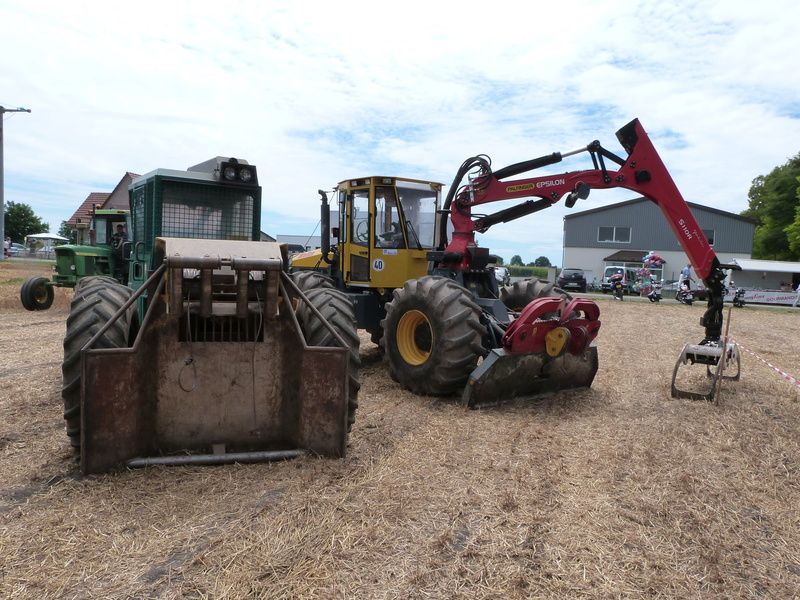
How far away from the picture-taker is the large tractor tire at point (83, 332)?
396 centimetres

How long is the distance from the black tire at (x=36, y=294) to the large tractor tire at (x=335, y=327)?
11.5 meters

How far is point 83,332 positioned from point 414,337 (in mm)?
3597

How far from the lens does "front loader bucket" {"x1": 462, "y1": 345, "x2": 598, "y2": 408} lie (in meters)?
6.08

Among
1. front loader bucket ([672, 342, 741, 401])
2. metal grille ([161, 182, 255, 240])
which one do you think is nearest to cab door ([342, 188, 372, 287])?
metal grille ([161, 182, 255, 240])

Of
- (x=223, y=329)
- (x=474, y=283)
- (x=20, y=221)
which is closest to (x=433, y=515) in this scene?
(x=223, y=329)

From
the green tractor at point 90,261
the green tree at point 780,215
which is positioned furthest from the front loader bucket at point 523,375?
the green tree at point 780,215

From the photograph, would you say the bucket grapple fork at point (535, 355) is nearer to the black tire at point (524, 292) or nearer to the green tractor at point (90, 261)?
the black tire at point (524, 292)

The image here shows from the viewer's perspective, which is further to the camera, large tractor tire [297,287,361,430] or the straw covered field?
large tractor tire [297,287,361,430]

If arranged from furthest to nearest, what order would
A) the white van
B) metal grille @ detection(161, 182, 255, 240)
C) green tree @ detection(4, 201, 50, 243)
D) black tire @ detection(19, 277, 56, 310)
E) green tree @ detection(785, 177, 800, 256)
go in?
green tree @ detection(4, 201, 50, 243) → green tree @ detection(785, 177, 800, 256) → the white van → black tire @ detection(19, 277, 56, 310) → metal grille @ detection(161, 182, 255, 240)

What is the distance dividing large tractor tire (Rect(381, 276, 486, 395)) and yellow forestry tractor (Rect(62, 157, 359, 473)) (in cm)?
186

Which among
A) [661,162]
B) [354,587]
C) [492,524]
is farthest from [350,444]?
[661,162]

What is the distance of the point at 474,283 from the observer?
7.77 m

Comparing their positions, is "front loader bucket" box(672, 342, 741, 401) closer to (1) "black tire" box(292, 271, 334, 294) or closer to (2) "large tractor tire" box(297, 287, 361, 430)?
(2) "large tractor tire" box(297, 287, 361, 430)

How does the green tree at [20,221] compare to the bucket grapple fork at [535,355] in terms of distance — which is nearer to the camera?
the bucket grapple fork at [535,355]
